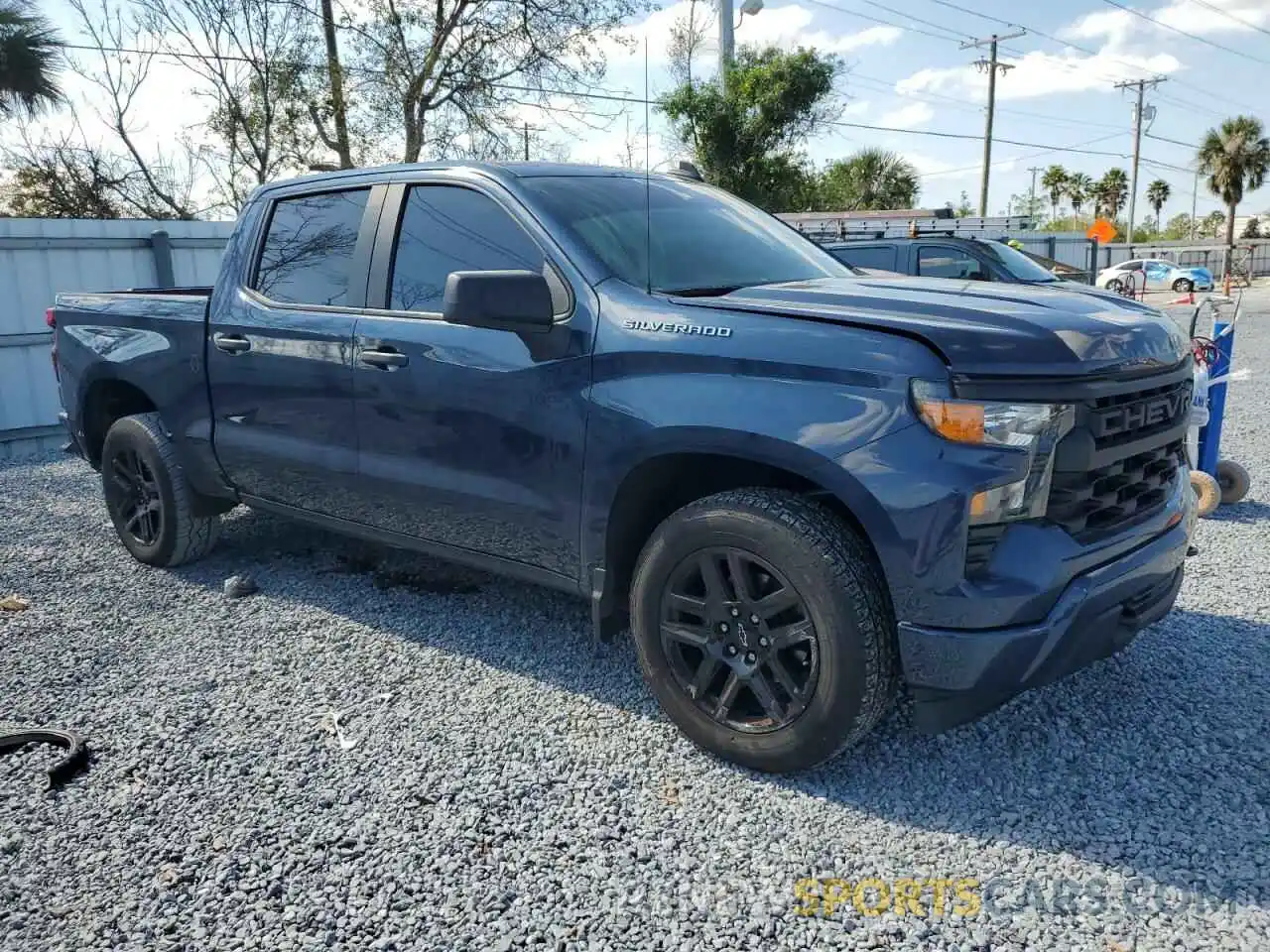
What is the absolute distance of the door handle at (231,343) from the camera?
416 centimetres

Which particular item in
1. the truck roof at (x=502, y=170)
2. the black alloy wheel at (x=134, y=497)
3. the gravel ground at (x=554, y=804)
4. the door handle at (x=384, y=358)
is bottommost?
the gravel ground at (x=554, y=804)

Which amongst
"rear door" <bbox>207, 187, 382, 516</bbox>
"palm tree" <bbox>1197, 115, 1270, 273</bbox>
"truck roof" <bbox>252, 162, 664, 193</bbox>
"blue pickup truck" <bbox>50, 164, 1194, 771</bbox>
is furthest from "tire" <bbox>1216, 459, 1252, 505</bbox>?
"palm tree" <bbox>1197, 115, 1270, 273</bbox>

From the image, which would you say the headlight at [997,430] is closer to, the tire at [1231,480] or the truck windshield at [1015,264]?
the tire at [1231,480]

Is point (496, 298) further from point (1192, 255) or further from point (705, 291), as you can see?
point (1192, 255)

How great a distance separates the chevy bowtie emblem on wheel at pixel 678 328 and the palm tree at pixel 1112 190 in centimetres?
8496

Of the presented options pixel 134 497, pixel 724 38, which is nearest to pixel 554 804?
pixel 134 497

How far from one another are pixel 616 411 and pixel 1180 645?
7.96 ft

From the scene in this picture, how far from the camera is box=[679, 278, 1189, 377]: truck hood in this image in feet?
8.14

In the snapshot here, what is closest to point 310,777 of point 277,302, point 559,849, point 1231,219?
point 559,849

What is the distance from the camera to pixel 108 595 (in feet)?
15.3

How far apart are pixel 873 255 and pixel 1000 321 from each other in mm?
10081

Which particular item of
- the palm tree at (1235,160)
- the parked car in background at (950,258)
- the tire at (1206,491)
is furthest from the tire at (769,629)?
the palm tree at (1235,160)

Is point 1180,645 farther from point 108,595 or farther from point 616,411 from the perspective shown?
point 108,595

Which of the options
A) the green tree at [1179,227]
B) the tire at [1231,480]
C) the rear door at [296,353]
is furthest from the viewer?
the green tree at [1179,227]
